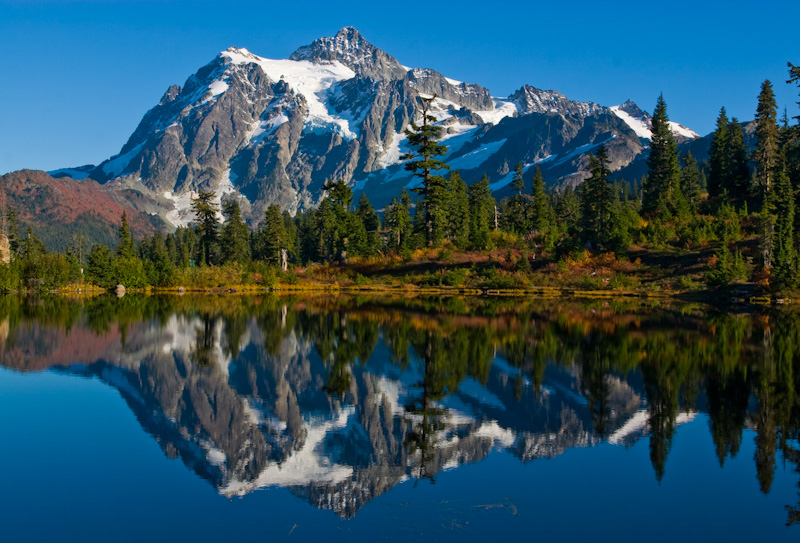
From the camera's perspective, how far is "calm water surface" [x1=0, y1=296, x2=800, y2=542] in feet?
36.3

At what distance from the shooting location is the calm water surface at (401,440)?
11055 millimetres

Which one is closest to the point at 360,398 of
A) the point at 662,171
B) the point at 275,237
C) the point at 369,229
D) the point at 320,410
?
the point at 320,410

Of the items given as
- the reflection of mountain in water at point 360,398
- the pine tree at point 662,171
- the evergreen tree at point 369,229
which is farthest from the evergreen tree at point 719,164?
the reflection of mountain in water at point 360,398

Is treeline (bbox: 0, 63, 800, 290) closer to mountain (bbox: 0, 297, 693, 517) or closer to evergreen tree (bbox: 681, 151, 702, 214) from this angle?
evergreen tree (bbox: 681, 151, 702, 214)

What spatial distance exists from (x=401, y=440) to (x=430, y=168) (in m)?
71.3

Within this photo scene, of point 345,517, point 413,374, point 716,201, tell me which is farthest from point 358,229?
point 345,517

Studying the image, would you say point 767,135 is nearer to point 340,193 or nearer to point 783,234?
point 783,234

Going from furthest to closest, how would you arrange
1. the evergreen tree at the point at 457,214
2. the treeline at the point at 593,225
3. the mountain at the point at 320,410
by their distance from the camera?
the evergreen tree at the point at 457,214
the treeline at the point at 593,225
the mountain at the point at 320,410

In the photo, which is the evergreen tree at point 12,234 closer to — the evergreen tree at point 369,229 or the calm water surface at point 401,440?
the evergreen tree at point 369,229

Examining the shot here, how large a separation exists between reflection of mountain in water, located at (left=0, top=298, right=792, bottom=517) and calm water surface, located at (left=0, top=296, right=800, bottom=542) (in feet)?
0.28

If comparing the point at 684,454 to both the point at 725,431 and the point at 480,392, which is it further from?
the point at 480,392

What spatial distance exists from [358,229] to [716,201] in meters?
45.0

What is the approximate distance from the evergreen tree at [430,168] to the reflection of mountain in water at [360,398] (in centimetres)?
4952

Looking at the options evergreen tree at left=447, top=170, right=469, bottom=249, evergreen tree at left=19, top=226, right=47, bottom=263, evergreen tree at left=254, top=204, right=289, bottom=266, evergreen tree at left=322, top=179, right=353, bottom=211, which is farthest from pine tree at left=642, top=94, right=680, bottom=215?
evergreen tree at left=19, top=226, right=47, bottom=263
